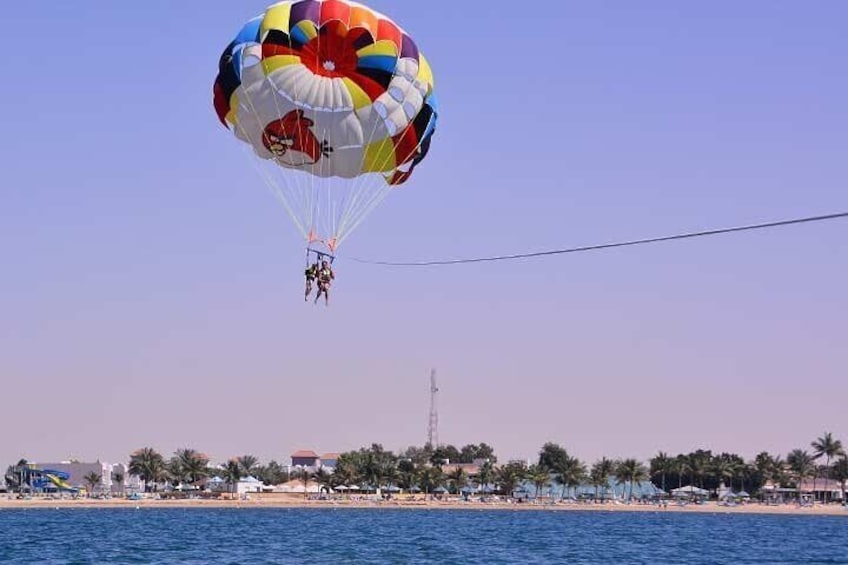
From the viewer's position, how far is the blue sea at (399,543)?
71750 mm

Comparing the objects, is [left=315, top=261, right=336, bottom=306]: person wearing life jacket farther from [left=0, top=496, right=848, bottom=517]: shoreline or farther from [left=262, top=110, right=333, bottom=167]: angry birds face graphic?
[left=0, top=496, right=848, bottom=517]: shoreline

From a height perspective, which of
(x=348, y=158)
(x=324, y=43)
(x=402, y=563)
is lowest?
(x=402, y=563)

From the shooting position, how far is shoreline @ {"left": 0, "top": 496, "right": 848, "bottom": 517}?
587ft

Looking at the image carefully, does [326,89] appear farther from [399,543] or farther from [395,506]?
[395,506]

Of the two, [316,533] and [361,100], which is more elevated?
[361,100]

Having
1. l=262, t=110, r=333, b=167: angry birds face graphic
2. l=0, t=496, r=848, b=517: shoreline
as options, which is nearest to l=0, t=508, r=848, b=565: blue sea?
l=262, t=110, r=333, b=167: angry birds face graphic

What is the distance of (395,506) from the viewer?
595 feet

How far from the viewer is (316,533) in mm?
98438

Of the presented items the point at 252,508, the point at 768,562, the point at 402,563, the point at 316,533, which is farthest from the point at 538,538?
the point at 252,508

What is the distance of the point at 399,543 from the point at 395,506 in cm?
9677

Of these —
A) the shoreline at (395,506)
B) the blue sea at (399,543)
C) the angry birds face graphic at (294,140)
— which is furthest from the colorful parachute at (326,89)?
the shoreline at (395,506)

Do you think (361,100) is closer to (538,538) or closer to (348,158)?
(348,158)

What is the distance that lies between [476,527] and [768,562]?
4376cm

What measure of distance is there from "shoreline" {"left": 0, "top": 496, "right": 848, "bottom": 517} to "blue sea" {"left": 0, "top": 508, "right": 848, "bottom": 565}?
169ft
